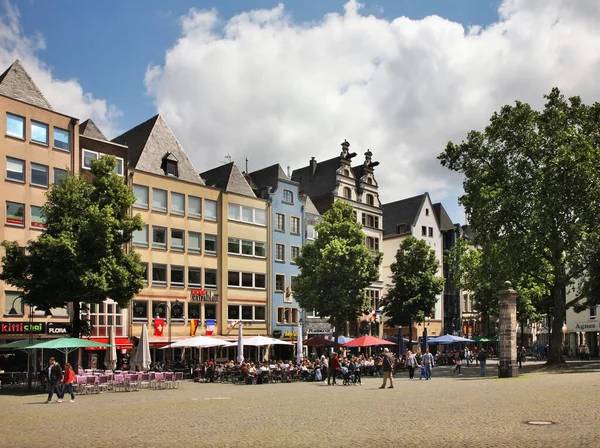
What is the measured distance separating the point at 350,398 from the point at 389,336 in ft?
157

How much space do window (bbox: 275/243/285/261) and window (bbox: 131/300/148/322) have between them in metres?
14.3

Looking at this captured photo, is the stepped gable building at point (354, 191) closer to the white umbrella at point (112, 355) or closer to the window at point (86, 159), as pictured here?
the window at point (86, 159)

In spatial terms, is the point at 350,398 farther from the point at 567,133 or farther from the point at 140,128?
the point at 140,128

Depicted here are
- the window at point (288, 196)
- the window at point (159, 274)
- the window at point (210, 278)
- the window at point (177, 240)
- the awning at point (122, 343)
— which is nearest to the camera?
the awning at point (122, 343)

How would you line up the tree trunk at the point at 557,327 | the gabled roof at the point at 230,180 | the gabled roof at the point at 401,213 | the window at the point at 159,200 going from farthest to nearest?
1. the gabled roof at the point at 401,213
2. the gabled roof at the point at 230,180
3. the window at the point at 159,200
4. the tree trunk at the point at 557,327

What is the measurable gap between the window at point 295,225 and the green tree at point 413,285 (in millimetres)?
9257

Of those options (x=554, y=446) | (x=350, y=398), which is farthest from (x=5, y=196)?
(x=554, y=446)

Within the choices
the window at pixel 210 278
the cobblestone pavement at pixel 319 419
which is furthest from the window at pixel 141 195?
the cobblestone pavement at pixel 319 419

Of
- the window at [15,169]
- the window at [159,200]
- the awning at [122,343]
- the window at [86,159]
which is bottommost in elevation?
the awning at [122,343]

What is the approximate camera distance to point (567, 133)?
4250 cm

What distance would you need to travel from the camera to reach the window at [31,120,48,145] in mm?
45316

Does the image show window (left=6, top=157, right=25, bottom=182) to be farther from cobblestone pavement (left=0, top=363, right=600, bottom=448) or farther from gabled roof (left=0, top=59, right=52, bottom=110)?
cobblestone pavement (left=0, top=363, right=600, bottom=448)

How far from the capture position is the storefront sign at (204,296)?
54.3 m

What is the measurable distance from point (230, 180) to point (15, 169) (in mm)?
19483
